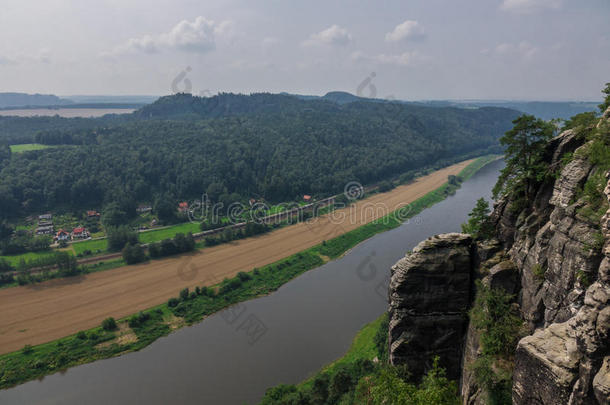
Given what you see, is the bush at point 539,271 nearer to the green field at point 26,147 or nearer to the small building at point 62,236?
the small building at point 62,236

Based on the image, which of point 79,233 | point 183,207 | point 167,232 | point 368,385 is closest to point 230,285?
point 167,232

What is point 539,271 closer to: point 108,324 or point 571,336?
point 571,336

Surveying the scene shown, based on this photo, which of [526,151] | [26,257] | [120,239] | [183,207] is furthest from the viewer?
[183,207]

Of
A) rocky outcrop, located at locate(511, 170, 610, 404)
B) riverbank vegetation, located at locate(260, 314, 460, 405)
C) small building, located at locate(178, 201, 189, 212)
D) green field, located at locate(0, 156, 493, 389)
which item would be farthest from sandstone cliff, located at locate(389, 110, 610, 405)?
small building, located at locate(178, 201, 189, 212)

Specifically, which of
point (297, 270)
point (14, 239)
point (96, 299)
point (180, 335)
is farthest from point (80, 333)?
point (14, 239)

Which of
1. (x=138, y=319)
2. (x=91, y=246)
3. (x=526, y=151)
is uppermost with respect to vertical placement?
(x=526, y=151)

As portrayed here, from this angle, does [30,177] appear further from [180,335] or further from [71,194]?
Answer: [180,335]
